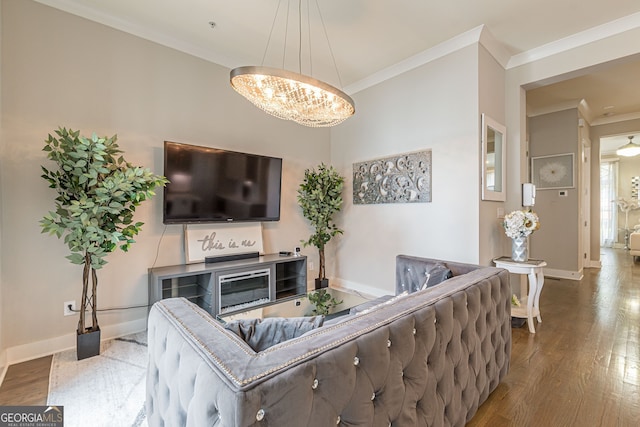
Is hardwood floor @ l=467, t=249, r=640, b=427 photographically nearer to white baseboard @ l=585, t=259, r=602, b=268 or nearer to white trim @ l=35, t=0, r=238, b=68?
white baseboard @ l=585, t=259, r=602, b=268

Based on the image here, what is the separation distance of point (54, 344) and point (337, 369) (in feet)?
9.45

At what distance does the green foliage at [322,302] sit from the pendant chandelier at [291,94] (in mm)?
1571

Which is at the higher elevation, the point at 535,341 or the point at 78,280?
the point at 78,280

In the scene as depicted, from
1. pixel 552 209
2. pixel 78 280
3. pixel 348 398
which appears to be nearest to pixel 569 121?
pixel 552 209

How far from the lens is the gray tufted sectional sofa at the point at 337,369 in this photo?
0.71 meters

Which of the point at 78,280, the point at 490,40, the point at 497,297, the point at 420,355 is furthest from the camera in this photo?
the point at 490,40

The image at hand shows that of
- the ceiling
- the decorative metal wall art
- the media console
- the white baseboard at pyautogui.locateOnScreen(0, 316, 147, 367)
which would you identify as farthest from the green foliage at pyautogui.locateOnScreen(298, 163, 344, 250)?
the white baseboard at pyautogui.locateOnScreen(0, 316, 147, 367)

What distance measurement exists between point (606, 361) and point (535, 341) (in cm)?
47

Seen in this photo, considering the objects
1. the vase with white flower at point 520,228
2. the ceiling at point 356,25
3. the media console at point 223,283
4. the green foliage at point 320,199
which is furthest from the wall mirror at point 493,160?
the media console at point 223,283

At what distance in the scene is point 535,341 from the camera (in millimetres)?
2619

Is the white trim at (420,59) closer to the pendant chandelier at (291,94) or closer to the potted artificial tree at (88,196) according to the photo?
the pendant chandelier at (291,94)

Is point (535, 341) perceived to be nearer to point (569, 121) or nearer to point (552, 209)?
point (552, 209)

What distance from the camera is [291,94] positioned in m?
2.04

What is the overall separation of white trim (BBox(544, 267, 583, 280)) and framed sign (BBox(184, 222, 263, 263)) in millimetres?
5058
